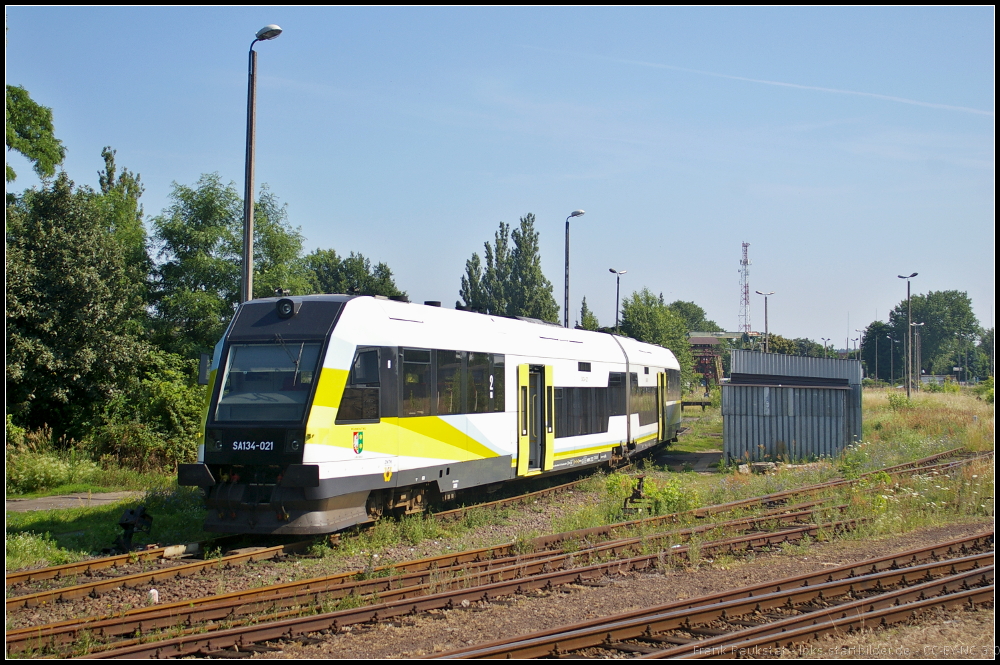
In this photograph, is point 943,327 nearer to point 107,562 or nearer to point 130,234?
point 130,234

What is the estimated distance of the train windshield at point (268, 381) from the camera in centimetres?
973

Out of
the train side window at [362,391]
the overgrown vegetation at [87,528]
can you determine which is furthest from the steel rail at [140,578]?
the train side window at [362,391]

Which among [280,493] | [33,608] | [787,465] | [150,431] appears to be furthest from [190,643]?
[787,465]

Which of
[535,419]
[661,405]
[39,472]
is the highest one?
[535,419]

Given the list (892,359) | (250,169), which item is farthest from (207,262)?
(892,359)

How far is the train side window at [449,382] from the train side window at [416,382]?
12.1 inches

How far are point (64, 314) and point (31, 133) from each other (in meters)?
7.24

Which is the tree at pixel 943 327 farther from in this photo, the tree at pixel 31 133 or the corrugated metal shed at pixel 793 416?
the tree at pixel 31 133

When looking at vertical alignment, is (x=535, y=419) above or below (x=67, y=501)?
above

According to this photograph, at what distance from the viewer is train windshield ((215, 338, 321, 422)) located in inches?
383

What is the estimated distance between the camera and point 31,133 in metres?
20.9

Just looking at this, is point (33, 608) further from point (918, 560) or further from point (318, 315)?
point (918, 560)

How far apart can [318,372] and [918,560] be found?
25.7 ft

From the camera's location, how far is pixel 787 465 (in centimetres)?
1944
